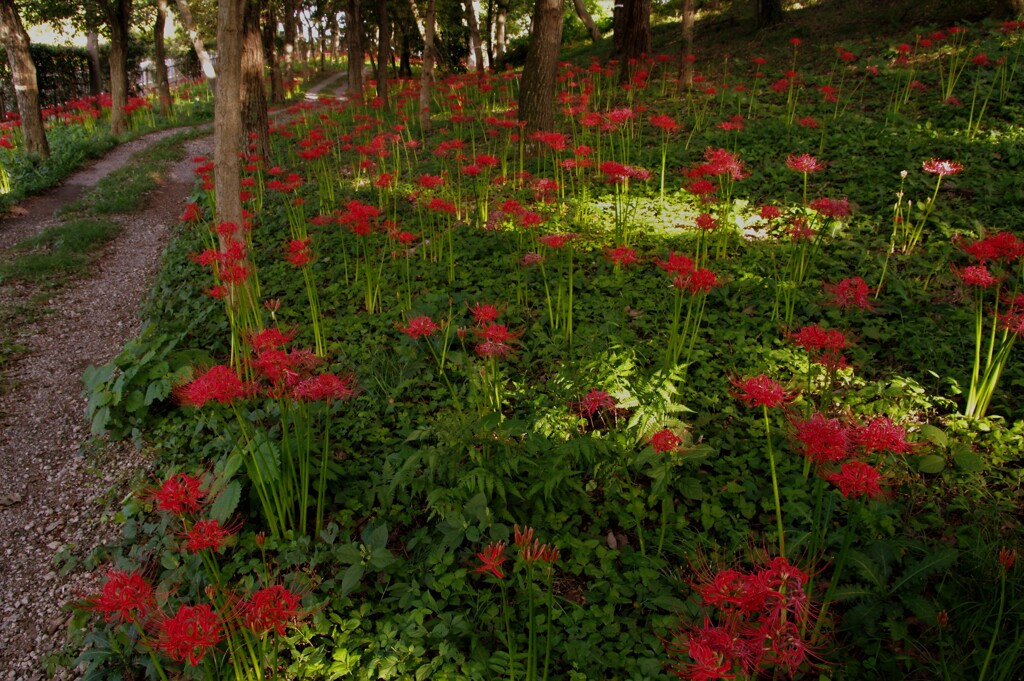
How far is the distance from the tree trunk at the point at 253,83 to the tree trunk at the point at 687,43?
6867mm

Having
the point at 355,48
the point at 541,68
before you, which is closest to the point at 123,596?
the point at 541,68

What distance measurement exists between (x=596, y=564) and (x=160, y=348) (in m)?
3.81

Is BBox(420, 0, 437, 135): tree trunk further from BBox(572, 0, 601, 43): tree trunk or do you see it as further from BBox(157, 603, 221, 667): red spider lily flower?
BBox(157, 603, 221, 667): red spider lily flower

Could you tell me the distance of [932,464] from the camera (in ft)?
9.41

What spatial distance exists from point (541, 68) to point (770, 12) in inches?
297

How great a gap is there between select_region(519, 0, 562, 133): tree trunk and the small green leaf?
6470 millimetres

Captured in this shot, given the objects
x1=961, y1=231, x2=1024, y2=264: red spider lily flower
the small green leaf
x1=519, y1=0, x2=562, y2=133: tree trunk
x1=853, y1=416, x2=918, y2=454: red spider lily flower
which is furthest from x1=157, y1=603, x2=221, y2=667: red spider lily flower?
x1=519, y1=0, x2=562, y2=133: tree trunk

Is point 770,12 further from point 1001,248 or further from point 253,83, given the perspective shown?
point 1001,248

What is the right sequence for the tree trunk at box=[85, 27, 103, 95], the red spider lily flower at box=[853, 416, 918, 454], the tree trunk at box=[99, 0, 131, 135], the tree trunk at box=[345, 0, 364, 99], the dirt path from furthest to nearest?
the tree trunk at box=[85, 27, 103, 95], the tree trunk at box=[99, 0, 131, 135], the tree trunk at box=[345, 0, 364, 99], the dirt path, the red spider lily flower at box=[853, 416, 918, 454]

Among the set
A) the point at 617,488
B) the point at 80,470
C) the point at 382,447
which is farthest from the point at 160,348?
the point at 617,488

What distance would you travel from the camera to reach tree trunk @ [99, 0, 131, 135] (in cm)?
1446

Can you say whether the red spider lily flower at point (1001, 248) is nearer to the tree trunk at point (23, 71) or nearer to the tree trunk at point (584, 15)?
the tree trunk at point (584, 15)

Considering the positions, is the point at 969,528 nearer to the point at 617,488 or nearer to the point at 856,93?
the point at 617,488

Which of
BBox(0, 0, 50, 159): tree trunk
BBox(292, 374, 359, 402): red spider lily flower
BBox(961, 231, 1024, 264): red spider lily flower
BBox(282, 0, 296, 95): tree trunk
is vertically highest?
BBox(282, 0, 296, 95): tree trunk
